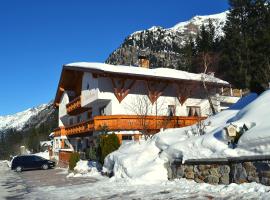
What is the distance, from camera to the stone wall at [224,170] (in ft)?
39.9

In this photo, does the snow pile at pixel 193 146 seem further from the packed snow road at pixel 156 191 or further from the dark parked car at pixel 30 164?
the dark parked car at pixel 30 164

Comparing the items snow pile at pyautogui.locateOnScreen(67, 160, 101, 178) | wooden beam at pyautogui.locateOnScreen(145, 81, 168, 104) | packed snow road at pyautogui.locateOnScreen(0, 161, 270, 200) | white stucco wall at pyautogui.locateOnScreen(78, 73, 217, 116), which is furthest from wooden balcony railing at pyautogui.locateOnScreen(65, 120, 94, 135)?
packed snow road at pyautogui.locateOnScreen(0, 161, 270, 200)

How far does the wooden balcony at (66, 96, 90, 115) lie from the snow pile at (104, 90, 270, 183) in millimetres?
20147

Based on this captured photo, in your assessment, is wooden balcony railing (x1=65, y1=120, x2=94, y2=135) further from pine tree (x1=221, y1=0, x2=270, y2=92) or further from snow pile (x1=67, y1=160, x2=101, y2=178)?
pine tree (x1=221, y1=0, x2=270, y2=92)

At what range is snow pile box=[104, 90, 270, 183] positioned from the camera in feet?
43.7

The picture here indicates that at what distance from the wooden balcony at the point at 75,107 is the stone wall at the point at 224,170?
25050 millimetres

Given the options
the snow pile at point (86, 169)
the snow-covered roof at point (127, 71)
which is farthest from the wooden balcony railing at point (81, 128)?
the snow pile at point (86, 169)

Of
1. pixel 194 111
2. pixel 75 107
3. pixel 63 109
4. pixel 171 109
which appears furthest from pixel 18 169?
pixel 194 111

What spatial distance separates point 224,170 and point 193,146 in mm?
2285

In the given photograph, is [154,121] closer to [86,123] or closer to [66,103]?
[86,123]

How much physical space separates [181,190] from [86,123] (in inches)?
829

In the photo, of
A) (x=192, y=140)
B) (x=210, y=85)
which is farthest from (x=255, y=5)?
(x=192, y=140)

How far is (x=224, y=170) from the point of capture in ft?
44.1

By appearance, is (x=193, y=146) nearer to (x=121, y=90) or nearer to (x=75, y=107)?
(x=121, y=90)
